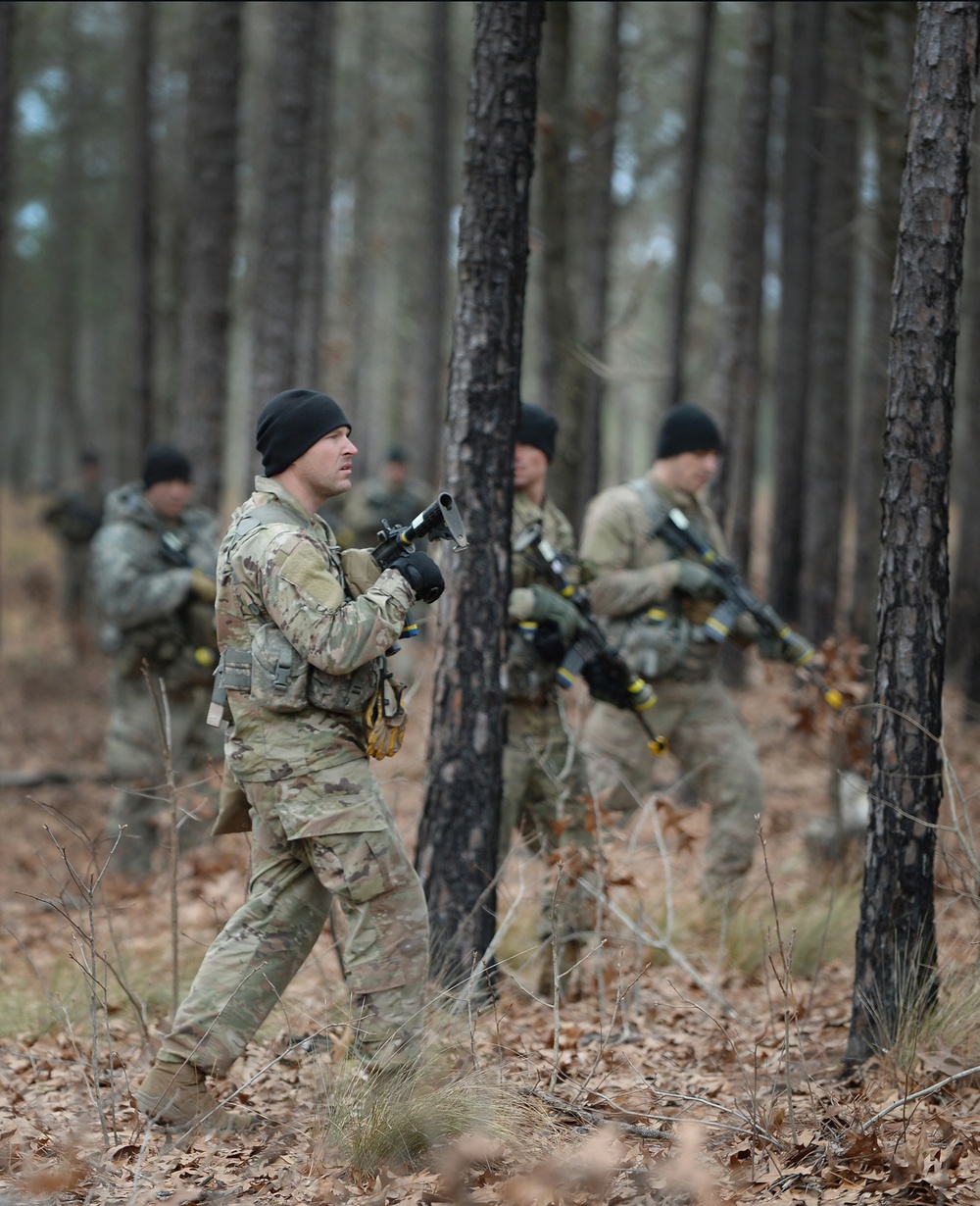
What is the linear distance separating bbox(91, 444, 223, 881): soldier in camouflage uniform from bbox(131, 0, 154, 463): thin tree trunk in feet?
19.9

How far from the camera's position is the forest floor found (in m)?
3.34

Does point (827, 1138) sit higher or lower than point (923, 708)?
lower

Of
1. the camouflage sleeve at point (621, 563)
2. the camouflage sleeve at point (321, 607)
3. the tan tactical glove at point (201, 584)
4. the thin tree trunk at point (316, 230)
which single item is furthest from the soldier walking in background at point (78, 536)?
the camouflage sleeve at point (321, 607)

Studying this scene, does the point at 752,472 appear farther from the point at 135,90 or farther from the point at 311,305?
the point at 135,90

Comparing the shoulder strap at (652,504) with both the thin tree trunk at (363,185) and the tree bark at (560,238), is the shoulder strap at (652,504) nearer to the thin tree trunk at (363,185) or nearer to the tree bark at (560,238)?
the tree bark at (560,238)

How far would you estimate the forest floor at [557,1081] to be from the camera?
334cm

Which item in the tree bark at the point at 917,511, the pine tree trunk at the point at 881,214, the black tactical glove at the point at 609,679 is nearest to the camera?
the tree bark at the point at 917,511

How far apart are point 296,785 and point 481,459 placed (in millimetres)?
1461

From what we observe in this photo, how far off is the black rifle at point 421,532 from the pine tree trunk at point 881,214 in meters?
3.87

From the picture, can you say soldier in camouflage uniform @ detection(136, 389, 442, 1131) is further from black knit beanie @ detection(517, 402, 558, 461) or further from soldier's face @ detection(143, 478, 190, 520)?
soldier's face @ detection(143, 478, 190, 520)

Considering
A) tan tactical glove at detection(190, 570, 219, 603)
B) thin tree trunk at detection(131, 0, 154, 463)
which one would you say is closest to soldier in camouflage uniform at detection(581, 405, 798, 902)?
tan tactical glove at detection(190, 570, 219, 603)

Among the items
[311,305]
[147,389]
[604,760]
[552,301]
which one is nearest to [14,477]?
[311,305]

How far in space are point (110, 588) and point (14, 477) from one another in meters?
30.4

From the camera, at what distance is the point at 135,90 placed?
14703 millimetres
